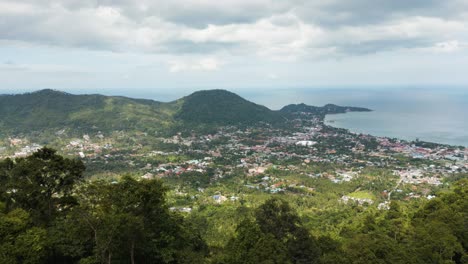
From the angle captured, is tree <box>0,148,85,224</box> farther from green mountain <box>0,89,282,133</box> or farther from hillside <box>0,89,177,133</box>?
hillside <box>0,89,177,133</box>

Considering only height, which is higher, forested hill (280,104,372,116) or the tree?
forested hill (280,104,372,116)

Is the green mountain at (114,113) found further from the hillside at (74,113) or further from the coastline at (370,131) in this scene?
the coastline at (370,131)

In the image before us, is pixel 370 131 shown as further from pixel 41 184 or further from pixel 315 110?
pixel 41 184

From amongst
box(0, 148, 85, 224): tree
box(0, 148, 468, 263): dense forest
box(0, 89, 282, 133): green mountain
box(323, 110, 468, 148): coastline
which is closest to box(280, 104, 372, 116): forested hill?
box(323, 110, 468, 148): coastline

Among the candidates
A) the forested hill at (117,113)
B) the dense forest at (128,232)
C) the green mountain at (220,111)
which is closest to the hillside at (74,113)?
the forested hill at (117,113)

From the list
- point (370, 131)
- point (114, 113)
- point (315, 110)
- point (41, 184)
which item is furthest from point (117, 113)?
point (41, 184)

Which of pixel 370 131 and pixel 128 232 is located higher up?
pixel 128 232

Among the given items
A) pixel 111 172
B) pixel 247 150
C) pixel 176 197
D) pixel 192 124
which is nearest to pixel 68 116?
pixel 192 124
